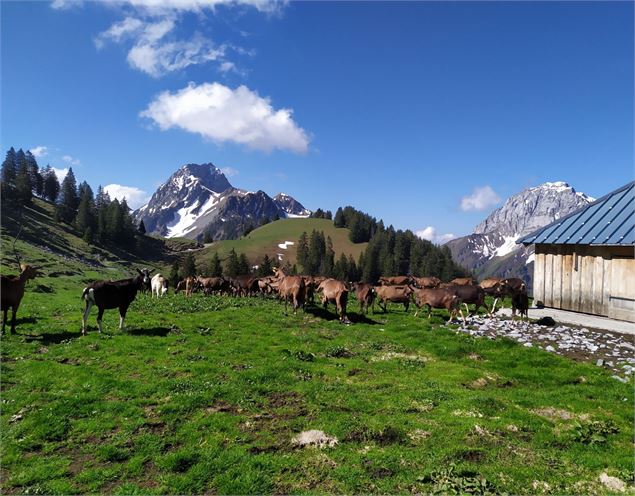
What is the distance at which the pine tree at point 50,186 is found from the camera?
169500 millimetres

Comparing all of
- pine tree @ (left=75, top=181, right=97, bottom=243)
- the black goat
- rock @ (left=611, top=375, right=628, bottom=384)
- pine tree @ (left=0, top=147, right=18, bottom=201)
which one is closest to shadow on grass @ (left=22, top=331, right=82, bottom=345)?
the black goat

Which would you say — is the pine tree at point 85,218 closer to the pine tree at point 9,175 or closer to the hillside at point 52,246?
the hillside at point 52,246

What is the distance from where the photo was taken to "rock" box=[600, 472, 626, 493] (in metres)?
7.45

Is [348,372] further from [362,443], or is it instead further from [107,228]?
[107,228]

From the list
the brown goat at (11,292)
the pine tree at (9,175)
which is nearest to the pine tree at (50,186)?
the pine tree at (9,175)

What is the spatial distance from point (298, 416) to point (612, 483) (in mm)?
6915

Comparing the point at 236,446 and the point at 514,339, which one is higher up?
the point at 514,339

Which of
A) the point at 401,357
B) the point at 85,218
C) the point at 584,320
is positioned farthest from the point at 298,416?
the point at 85,218

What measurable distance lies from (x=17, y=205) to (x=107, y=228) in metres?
30.9

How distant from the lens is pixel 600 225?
24359 mm

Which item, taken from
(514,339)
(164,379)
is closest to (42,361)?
(164,379)

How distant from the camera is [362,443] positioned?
9023 mm

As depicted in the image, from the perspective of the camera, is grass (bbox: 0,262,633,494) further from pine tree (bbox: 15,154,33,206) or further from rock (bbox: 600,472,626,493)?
pine tree (bbox: 15,154,33,206)

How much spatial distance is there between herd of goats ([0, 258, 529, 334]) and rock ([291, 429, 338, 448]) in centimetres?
1301
